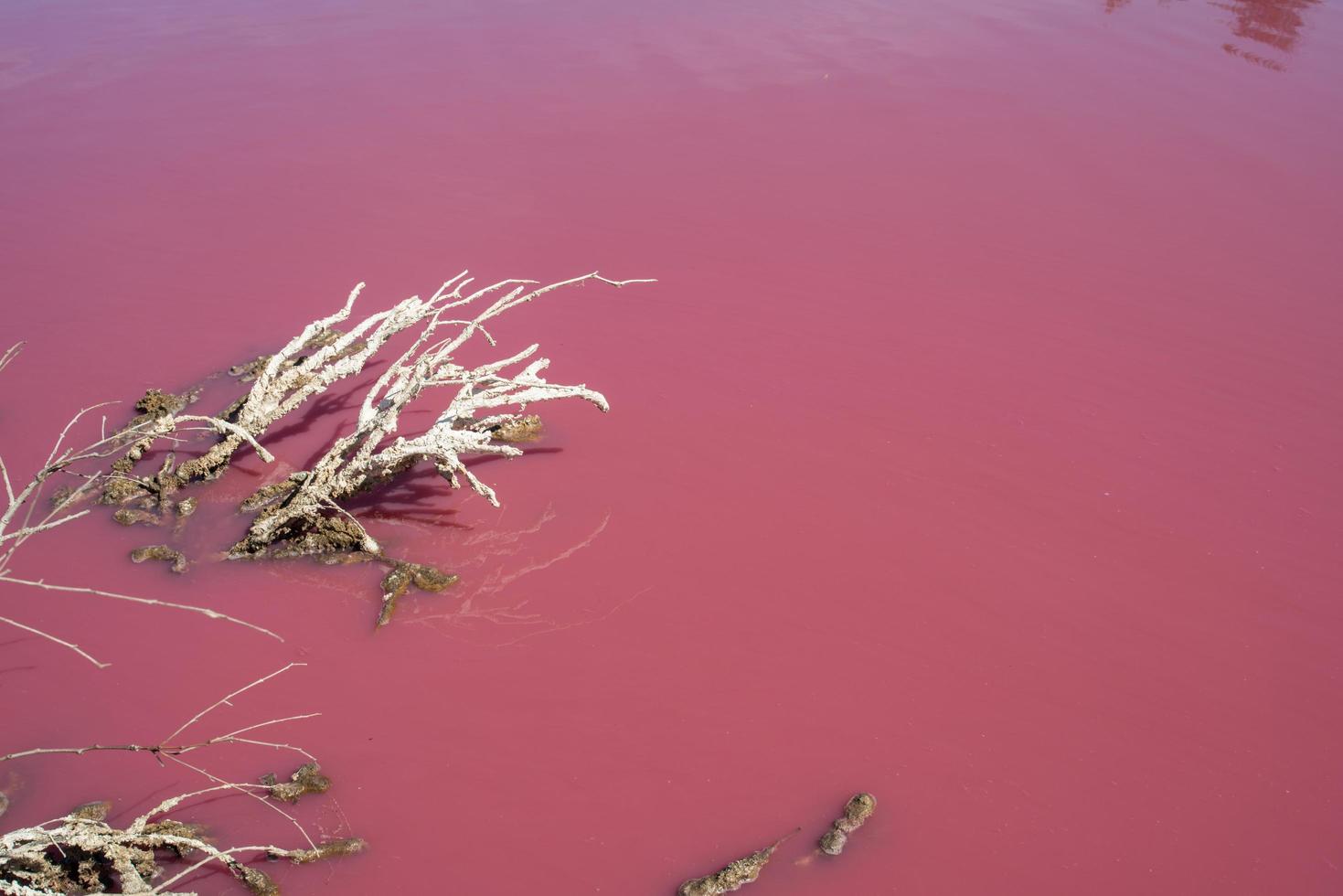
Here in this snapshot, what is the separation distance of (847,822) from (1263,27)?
667 centimetres

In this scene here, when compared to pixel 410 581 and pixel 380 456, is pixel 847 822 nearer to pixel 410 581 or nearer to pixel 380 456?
pixel 410 581

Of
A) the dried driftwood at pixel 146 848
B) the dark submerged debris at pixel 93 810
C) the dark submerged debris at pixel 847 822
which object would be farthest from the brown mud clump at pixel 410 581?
the dark submerged debris at pixel 847 822

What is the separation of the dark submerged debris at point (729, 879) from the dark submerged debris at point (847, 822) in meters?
0.16

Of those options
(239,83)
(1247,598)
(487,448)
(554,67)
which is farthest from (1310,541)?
(239,83)

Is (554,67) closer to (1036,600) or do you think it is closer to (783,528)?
(783,528)

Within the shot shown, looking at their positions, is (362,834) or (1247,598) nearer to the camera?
(362,834)

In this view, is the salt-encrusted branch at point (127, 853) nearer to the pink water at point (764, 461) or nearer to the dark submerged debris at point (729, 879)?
the pink water at point (764, 461)

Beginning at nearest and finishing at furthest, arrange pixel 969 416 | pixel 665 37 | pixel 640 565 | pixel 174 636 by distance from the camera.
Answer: pixel 174 636 → pixel 640 565 → pixel 969 416 → pixel 665 37

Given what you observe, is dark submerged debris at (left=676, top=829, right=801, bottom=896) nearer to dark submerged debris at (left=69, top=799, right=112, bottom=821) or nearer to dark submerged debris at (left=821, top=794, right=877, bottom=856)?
dark submerged debris at (left=821, top=794, right=877, bottom=856)

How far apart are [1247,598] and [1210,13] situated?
5.69 meters

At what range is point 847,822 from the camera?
2500mm

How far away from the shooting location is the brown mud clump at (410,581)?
305cm

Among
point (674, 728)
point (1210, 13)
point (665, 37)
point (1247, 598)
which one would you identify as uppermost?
point (1210, 13)

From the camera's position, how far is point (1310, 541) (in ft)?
10.5
